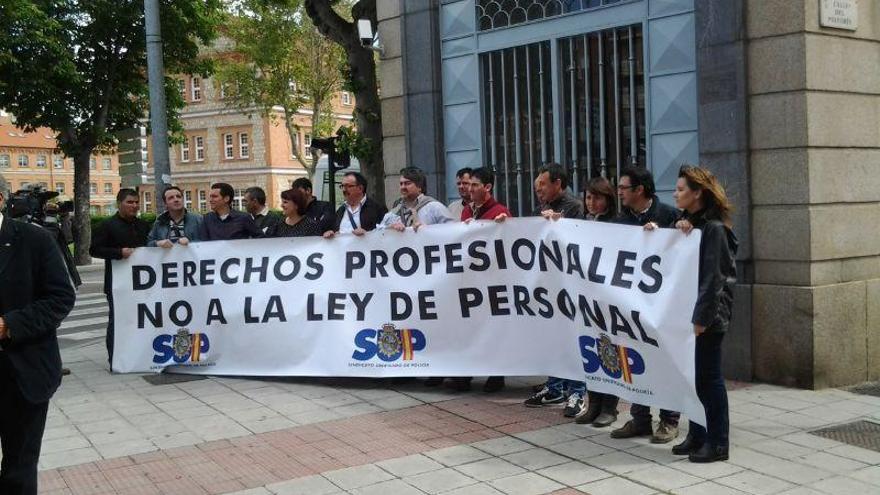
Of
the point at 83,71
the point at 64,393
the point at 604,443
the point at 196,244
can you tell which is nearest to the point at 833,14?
the point at 604,443

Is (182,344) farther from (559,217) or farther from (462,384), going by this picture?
(559,217)

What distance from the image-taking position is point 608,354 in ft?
20.2

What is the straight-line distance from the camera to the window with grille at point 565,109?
856 centimetres

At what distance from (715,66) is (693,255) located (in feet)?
9.42

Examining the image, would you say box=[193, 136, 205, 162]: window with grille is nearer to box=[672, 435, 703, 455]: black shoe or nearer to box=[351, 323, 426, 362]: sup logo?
box=[351, 323, 426, 362]: sup logo

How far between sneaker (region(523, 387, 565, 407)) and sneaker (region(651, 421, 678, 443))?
3.95 ft

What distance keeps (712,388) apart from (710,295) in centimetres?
58

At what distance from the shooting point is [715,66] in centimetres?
771

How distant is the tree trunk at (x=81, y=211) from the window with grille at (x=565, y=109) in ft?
71.5

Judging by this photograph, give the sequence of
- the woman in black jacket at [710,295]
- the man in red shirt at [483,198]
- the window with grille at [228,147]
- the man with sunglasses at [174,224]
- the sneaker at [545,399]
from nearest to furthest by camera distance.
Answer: the woman in black jacket at [710,295]
the sneaker at [545,399]
the man in red shirt at [483,198]
the man with sunglasses at [174,224]
the window with grille at [228,147]

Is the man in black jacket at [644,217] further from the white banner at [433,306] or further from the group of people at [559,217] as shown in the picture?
the white banner at [433,306]

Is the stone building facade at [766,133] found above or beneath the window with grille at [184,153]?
beneath

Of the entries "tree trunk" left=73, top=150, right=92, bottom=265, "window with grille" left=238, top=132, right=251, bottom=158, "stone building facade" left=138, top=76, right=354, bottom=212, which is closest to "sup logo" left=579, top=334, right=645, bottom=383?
"tree trunk" left=73, top=150, right=92, bottom=265

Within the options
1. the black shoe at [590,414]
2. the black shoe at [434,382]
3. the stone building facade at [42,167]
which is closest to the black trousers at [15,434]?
the black shoe at [590,414]
